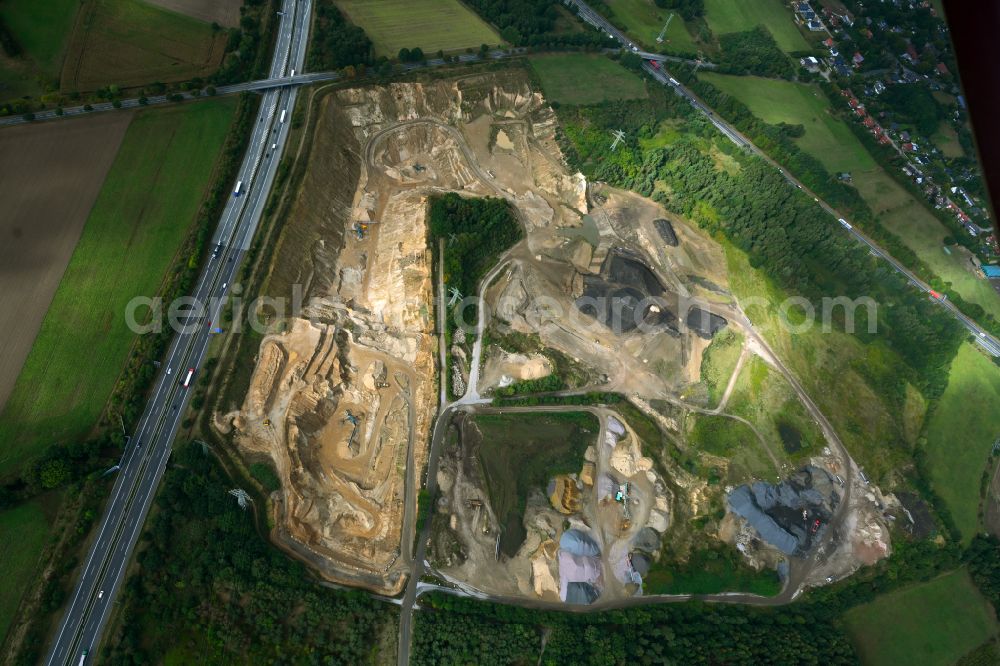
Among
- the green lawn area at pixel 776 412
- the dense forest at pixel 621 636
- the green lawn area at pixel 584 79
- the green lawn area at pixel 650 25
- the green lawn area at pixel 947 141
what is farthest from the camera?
the green lawn area at pixel 650 25

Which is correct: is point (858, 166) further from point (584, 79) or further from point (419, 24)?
point (419, 24)

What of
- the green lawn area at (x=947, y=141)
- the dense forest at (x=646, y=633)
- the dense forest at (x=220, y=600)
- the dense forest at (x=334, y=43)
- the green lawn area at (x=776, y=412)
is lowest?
the dense forest at (x=646, y=633)

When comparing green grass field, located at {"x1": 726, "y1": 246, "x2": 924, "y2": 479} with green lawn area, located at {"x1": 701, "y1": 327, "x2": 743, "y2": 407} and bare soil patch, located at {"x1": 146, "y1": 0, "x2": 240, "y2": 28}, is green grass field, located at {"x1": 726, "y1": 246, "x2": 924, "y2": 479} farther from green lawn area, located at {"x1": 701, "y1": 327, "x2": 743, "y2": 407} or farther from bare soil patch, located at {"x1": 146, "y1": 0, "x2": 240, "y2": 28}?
bare soil patch, located at {"x1": 146, "y1": 0, "x2": 240, "y2": 28}

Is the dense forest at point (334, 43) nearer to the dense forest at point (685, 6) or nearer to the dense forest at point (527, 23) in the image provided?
the dense forest at point (527, 23)

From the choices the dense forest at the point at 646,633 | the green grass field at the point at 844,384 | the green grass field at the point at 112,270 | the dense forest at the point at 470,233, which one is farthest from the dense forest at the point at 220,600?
the green grass field at the point at 844,384

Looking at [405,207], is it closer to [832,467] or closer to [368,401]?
[368,401]

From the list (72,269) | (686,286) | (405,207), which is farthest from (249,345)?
(686,286)

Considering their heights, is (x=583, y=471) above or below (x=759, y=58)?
below
